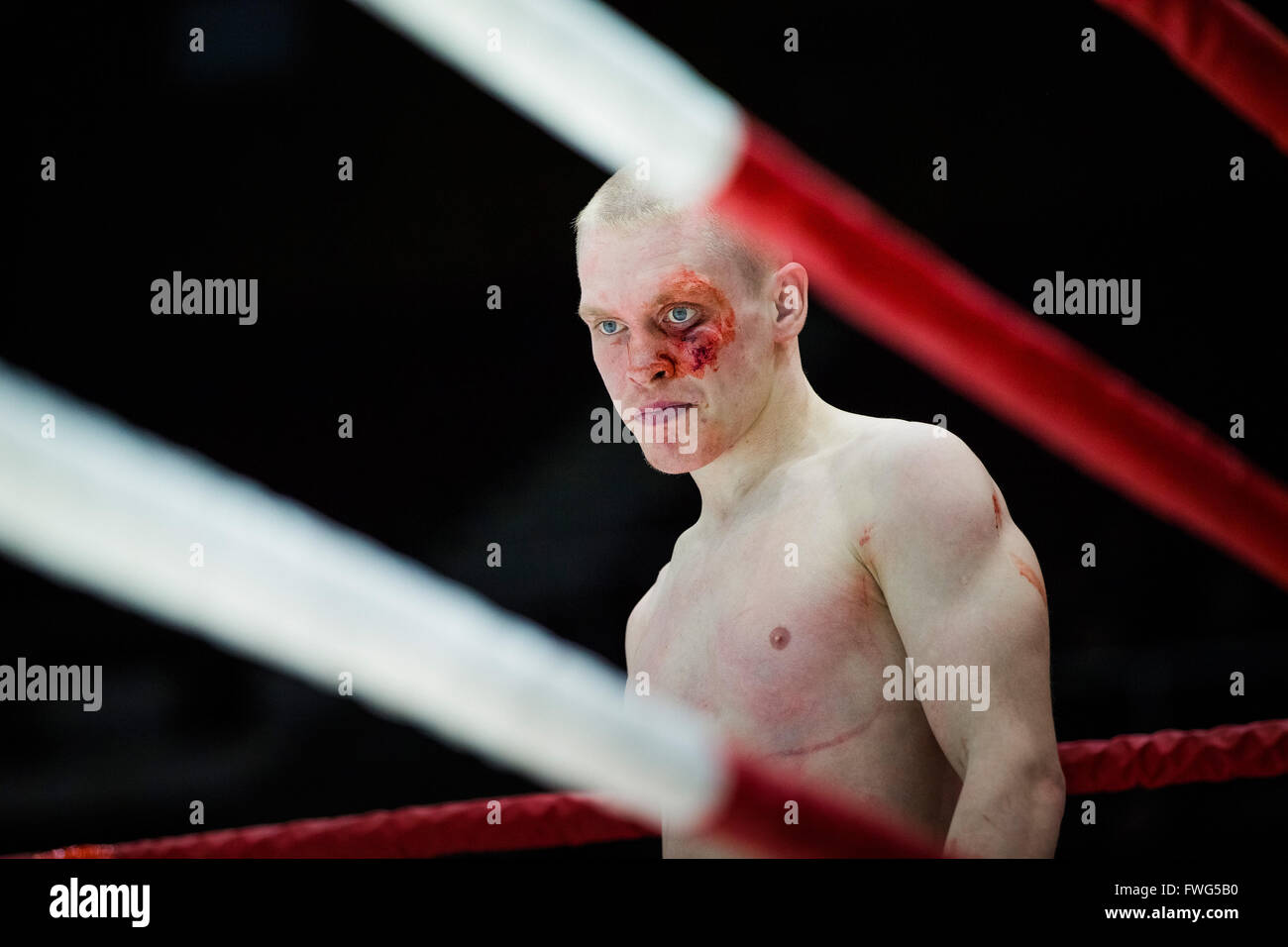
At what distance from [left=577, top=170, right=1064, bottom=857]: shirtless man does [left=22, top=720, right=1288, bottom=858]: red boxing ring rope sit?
0.90ft

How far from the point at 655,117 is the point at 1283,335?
6.24 feet

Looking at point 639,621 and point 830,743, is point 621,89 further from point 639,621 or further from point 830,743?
point 639,621

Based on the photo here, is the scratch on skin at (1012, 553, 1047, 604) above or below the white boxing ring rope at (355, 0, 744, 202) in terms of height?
below

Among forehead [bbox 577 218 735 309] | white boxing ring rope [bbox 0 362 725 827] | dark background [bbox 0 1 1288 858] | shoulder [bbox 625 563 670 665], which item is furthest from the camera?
dark background [bbox 0 1 1288 858]

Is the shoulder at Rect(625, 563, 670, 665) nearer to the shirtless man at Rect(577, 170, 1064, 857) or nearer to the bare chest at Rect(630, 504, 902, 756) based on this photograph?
the shirtless man at Rect(577, 170, 1064, 857)

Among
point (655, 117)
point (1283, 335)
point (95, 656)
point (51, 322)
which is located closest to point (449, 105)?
point (51, 322)

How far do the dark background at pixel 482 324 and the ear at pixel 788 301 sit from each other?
1020mm

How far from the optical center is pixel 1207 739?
1495 mm

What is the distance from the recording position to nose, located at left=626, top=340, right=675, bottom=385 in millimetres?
1274

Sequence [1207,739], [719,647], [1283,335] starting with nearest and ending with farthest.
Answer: [719,647] → [1207,739] → [1283,335]

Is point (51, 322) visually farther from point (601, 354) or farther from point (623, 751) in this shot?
point (623, 751)

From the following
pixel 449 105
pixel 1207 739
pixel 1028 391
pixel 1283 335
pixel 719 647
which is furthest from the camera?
pixel 449 105

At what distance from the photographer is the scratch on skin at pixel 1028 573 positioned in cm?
110

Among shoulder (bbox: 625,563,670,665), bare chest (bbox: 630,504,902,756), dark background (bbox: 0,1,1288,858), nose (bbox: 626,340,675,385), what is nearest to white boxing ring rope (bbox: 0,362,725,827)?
bare chest (bbox: 630,504,902,756)
